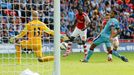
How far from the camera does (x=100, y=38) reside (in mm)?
20328

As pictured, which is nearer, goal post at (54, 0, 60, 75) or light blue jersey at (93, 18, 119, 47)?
goal post at (54, 0, 60, 75)

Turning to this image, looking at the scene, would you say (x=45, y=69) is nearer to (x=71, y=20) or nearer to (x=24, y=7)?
(x=24, y=7)

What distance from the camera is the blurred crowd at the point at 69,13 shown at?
40.1 ft

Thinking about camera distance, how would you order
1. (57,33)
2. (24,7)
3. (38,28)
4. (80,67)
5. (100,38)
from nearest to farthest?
(57,33) → (24,7) → (38,28) → (80,67) → (100,38)

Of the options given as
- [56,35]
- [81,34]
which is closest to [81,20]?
[81,34]

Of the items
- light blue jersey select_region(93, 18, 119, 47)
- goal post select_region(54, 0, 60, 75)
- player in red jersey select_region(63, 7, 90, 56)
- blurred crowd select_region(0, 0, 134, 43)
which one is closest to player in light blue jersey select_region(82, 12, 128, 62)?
light blue jersey select_region(93, 18, 119, 47)

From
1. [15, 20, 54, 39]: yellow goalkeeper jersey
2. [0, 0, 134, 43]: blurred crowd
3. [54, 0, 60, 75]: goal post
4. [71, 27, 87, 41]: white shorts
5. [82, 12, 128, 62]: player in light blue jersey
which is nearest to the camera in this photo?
[54, 0, 60, 75]: goal post

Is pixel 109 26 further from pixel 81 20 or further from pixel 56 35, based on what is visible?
pixel 56 35

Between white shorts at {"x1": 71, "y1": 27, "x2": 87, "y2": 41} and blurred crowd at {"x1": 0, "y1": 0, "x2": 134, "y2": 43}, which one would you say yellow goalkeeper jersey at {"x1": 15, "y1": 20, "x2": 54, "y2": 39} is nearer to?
blurred crowd at {"x1": 0, "y1": 0, "x2": 134, "y2": 43}

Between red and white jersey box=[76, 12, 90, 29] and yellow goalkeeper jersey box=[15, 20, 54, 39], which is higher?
yellow goalkeeper jersey box=[15, 20, 54, 39]

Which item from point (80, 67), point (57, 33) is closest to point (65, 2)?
point (80, 67)

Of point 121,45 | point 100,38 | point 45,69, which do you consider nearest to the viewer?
point 45,69

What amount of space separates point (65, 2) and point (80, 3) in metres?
2.86

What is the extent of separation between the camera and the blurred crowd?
12.2m
